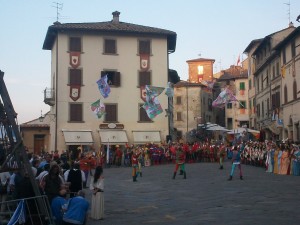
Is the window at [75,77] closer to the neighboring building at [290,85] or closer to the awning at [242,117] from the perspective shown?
the neighboring building at [290,85]

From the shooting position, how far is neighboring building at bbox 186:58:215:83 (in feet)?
284

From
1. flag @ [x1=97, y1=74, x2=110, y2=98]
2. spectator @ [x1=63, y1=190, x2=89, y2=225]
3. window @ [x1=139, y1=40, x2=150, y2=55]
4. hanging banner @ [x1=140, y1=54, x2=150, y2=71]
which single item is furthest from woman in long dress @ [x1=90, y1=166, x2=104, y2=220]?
window @ [x1=139, y1=40, x2=150, y2=55]

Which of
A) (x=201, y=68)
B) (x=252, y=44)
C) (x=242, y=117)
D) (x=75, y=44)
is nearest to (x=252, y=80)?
(x=252, y=44)

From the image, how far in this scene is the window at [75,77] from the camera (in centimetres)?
4222

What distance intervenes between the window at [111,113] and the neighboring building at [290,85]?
536 inches

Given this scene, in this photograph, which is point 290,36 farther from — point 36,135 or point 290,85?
point 36,135

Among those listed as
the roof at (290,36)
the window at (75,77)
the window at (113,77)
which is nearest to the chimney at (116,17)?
the window at (113,77)

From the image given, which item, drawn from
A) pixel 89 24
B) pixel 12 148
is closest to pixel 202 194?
pixel 12 148

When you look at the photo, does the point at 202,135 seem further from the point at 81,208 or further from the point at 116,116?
the point at 81,208

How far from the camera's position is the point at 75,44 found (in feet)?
141

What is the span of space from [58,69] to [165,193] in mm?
26590

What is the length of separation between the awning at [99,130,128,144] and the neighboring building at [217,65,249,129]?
1346 inches

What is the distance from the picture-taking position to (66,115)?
41.7 metres

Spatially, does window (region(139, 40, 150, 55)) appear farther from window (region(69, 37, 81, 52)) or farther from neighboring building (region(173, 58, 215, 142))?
neighboring building (region(173, 58, 215, 142))
